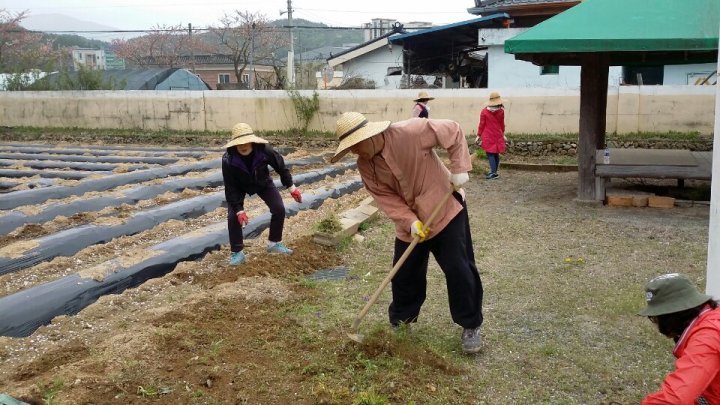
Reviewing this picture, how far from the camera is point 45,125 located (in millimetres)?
20188

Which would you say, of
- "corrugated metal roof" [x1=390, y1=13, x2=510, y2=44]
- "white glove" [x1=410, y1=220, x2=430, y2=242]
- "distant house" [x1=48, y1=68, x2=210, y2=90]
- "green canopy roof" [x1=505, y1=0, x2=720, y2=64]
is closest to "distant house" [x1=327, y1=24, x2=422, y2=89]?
"corrugated metal roof" [x1=390, y1=13, x2=510, y2=44]

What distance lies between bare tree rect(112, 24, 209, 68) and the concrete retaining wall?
17543mm

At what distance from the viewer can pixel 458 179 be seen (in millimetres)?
3543

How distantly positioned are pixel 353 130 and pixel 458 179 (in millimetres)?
639

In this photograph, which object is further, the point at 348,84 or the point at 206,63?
the point at 206,63

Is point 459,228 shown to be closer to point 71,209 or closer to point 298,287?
point 298,287

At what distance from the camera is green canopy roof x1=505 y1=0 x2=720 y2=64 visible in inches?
284

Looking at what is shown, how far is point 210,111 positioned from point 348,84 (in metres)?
5.62

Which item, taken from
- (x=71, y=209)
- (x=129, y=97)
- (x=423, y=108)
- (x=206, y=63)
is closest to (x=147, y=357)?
(x=71, y=209)

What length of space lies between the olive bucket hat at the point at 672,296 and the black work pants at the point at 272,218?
12.8 feet

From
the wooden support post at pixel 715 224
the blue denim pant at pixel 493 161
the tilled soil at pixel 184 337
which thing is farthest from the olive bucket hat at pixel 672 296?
the blue denim pant at pixel 493 161

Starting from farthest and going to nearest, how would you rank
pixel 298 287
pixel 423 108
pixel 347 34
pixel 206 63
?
1. pixel 347 34
2. pixel 206 63
3. pixel 423 108
4. pixel 298 287

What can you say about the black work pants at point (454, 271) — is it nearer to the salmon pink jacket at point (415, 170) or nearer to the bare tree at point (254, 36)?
the salmon pink jacket at point (415, 170)

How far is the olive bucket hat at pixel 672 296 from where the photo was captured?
226cm
